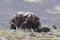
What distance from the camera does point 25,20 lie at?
3466 cm

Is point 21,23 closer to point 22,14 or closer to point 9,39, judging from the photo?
point 22,14

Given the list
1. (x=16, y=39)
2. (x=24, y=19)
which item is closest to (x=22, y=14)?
(x=24, y=19)

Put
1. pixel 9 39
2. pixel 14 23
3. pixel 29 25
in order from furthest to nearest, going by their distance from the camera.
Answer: pixel 14 23 → pixel 29 25 → pixel 9 39

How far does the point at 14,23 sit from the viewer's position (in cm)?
3591

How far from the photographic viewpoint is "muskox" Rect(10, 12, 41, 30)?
34.0 meters

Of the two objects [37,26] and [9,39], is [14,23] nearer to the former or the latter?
[37,26]

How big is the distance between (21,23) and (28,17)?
1154mm

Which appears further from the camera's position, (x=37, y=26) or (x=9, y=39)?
(x=37, y=26)

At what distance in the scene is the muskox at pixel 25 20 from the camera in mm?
34000

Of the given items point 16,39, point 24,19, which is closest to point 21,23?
point 24,19

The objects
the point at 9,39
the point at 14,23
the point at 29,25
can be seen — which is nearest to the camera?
the point at 9,39

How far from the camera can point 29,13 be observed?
34812mm

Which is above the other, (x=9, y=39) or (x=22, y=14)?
(x=22, y=14)

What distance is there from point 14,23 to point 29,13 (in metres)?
2.50
